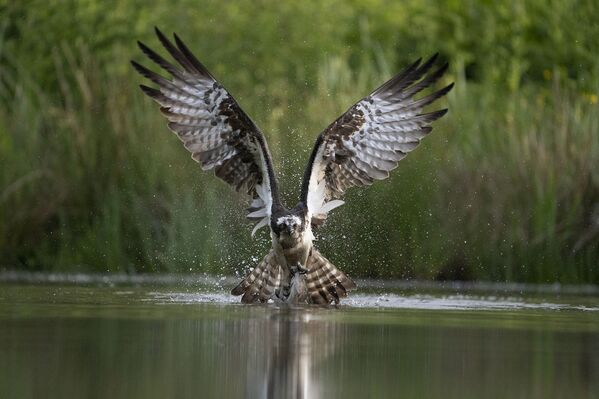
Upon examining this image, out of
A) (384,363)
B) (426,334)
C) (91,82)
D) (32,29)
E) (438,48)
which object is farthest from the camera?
(438,48)

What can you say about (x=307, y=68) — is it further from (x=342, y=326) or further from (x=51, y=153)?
(x=342, y=326)

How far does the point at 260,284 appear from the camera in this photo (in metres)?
13.9

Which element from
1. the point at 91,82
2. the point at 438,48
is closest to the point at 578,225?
the point at 91,82

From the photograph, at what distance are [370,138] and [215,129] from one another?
4.46ft

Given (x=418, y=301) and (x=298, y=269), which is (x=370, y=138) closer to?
(x=298, y=269)

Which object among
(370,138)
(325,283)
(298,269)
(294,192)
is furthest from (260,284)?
(294,192)

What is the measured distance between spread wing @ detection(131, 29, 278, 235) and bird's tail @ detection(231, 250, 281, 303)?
37cm

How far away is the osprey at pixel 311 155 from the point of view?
13867mm

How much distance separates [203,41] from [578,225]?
7124 millimetres

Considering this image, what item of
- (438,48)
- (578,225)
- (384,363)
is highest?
(438,48)

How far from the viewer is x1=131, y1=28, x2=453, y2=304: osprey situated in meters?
13.9

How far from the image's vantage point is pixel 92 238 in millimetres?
16719

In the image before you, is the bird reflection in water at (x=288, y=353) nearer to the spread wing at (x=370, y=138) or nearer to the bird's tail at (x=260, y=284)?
the bird's tail at (x=260, y=284)

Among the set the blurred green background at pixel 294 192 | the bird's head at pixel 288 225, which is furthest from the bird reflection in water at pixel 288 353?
the blurred green background at pixel 294 192
